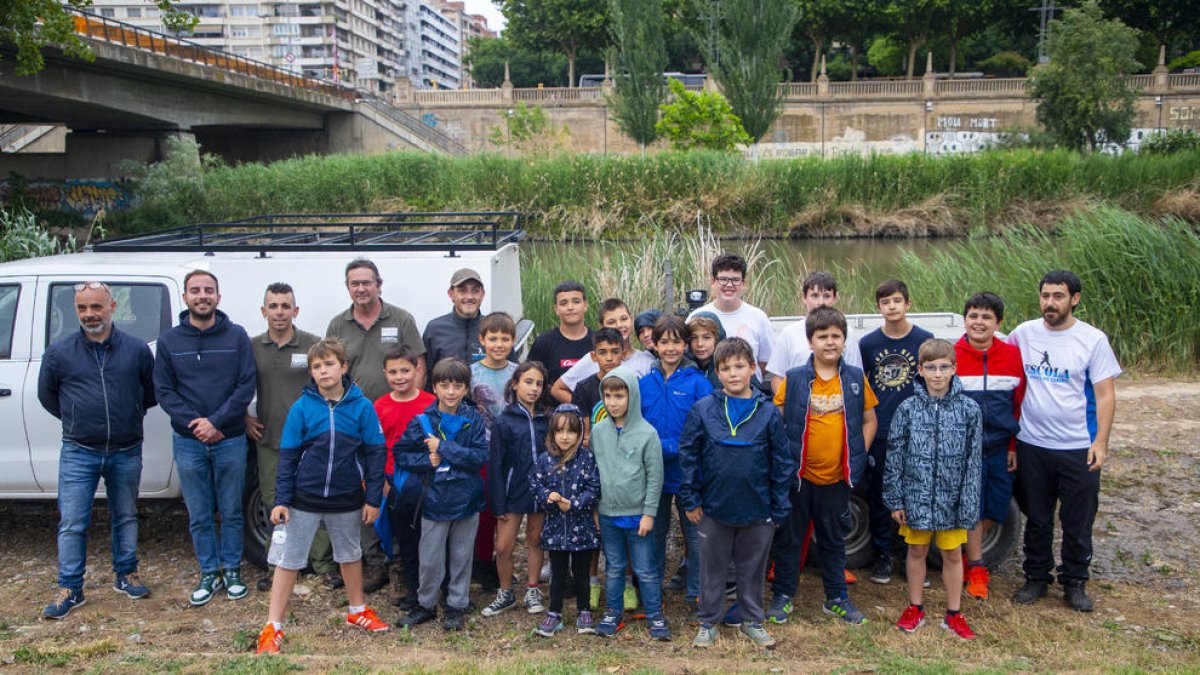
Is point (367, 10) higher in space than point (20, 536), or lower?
higher

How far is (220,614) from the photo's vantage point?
489cm

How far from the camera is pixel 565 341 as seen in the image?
532 centimetres

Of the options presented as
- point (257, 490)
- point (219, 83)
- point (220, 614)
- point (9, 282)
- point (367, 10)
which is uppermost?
point (367, 10)

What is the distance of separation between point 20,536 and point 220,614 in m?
2.17

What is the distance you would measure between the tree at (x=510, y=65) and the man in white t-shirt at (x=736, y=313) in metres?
81.7

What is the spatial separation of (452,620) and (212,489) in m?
1.63

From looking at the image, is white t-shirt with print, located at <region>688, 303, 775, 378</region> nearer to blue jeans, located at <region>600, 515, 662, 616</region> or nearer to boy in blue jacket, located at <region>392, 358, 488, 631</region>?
blue jeans, located at <region>600, 515, 662, 616</region>

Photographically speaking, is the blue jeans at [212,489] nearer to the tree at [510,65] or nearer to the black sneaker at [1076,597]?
the black sneaker at [1076,597]

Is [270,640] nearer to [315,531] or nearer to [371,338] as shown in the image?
[315,531]

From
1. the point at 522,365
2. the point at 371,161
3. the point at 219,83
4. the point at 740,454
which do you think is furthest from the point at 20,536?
the point at 219,83

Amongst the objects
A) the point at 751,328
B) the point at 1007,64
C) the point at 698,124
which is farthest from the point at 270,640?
the point at 1007,64

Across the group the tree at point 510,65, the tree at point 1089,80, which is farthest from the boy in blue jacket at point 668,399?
the tree at point 510,65

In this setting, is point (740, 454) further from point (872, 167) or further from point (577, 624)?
point (872, 167)

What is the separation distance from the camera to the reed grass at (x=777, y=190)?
25.4 m
